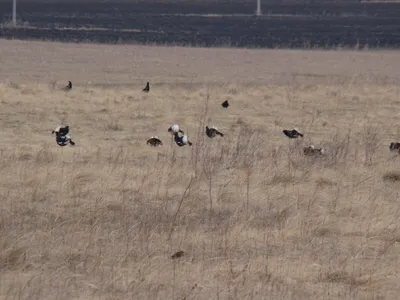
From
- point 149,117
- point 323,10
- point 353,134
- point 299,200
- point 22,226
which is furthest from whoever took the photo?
point 323,10

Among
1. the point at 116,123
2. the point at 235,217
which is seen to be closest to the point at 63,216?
the point at 235,217

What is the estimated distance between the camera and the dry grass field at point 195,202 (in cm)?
729

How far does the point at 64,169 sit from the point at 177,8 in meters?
80.1

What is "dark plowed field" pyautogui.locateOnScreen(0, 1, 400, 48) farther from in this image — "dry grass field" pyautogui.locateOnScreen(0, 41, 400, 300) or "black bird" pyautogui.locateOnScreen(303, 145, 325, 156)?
"black bird" pyautogui.locateOnScreen(303, 145, 325, 156)

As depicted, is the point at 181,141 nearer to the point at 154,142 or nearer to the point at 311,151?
the point at 154,142

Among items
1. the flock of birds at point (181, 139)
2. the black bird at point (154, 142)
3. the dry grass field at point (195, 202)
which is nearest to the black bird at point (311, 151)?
the flock of birds at point (181, 139)

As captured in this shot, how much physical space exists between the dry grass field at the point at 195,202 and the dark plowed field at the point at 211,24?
2905 centimetres

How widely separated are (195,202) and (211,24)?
2294 inches

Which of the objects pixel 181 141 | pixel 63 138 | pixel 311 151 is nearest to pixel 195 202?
pixel 311 151

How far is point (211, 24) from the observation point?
222ft

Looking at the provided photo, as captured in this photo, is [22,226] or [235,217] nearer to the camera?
[22,226]

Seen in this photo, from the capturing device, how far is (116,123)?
59.4 feet

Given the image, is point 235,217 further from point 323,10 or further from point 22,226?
point 323,10

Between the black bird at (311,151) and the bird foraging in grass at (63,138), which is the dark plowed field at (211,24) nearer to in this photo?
the bird foraging in grass at (63,138)
